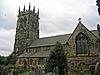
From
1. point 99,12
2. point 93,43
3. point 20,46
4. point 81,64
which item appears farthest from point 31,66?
point 99,12

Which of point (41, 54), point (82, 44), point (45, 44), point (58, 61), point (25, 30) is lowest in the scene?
point (58, 61)

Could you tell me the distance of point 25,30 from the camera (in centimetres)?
5541

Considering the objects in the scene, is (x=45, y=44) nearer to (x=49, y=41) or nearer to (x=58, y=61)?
(x=49, y=41)

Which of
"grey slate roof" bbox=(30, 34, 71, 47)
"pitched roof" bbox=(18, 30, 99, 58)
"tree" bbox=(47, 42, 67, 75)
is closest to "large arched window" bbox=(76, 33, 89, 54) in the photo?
"tree" bbox=(47, 42, 67, 75)

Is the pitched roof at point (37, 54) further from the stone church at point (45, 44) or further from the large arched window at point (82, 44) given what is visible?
the large arched window at point (82, 44)

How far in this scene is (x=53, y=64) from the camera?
1299 inches

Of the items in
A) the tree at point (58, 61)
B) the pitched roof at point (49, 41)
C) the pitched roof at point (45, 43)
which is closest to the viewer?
the tree at point (58, 61)

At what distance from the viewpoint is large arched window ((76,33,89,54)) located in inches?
1432

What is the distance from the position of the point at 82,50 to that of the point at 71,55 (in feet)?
8.68

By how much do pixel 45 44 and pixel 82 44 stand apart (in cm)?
1440

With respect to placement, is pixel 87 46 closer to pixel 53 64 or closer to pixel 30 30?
pixel 53 64

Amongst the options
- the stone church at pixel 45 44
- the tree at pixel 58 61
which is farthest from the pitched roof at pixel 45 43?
the tree at pixel 58 61

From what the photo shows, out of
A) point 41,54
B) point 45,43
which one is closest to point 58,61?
point 41,54

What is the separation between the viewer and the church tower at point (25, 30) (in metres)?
54.0
